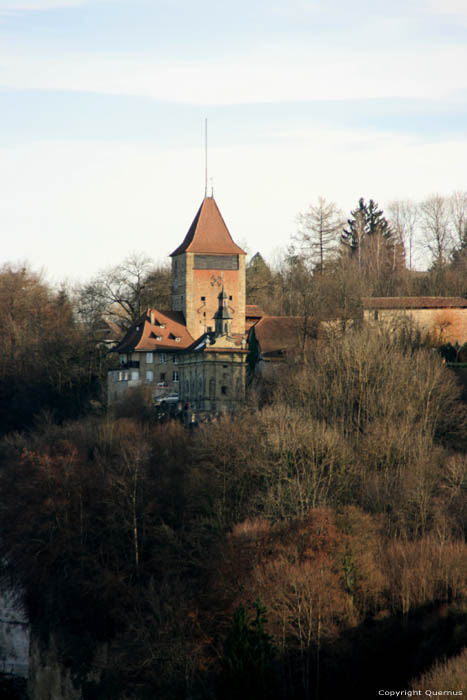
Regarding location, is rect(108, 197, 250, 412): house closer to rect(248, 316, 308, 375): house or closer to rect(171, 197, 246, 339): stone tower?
rect(171, 197, 246, 339): stone tower

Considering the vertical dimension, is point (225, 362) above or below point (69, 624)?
above

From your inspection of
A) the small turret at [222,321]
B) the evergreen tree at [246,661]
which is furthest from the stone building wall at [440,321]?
the evergreen tree at [246,661]

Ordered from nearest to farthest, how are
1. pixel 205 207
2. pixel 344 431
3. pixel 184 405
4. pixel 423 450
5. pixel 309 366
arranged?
pixel 423 450 → pixel 344 431 → pixel 309 366 → pixel 184 405 → pixel 205 207

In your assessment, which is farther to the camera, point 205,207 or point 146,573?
point 205,207

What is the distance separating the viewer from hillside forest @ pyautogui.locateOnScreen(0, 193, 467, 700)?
30938mm

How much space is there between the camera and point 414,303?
58625mm

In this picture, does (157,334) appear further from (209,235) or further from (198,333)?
(209,235)

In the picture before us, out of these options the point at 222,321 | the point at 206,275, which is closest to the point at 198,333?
the point at 206,275

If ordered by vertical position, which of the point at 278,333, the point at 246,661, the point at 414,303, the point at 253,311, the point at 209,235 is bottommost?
the point at 246,661

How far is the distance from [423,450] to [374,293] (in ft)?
95.9

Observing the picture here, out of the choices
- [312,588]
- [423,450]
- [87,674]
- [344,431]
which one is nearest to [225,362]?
[344,431]

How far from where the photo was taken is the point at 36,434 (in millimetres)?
56406

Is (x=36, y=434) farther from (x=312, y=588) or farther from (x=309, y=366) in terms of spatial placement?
(x=312, y=588)

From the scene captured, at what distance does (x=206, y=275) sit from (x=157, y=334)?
22.1ft
